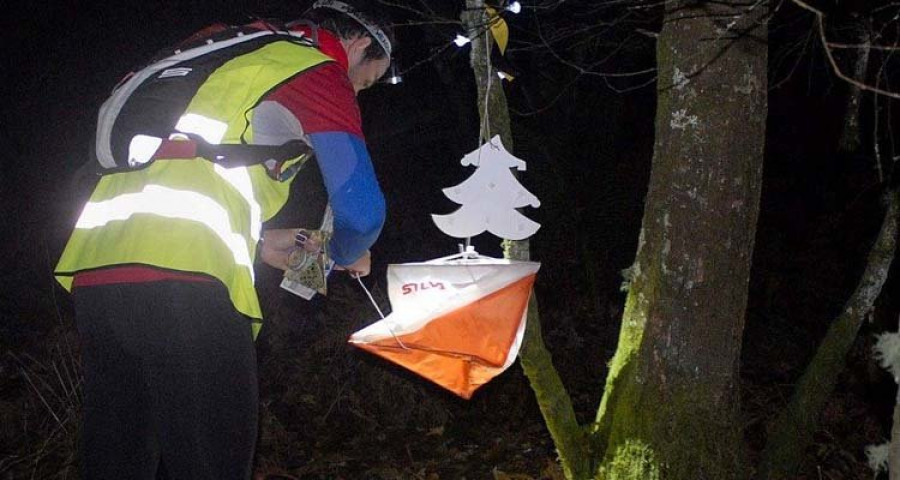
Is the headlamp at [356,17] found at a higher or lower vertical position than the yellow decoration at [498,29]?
lower

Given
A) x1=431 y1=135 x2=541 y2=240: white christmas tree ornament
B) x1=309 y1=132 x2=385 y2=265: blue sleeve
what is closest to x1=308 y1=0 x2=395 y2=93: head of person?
x1=309 y1=132 x2=385 y2=265: blue sleeve

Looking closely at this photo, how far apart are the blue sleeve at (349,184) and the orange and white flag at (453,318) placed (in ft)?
1.56

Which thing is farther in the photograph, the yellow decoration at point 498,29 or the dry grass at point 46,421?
the dry grass at point 46,421

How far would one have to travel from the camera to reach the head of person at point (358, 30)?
7.12 feet

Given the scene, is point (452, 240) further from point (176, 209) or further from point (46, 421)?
point (176, 209)

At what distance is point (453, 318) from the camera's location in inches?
93.4

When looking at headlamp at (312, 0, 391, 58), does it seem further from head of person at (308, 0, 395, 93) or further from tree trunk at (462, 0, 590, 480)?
tree trunk at (462, 0, 590, 480)

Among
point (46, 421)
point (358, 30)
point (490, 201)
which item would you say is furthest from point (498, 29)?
point (46, 421)

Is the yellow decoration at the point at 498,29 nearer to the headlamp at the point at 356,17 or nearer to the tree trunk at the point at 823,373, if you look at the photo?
the headlamp at the point at 356,17

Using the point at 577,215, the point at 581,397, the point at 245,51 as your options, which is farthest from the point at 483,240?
the point at 245,51

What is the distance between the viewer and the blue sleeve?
1.85 m

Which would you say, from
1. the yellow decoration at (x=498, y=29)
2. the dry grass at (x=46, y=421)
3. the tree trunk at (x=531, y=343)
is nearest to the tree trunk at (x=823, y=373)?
the tree trunk at (x=531, y=343)

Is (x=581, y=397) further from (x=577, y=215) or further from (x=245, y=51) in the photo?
(x=245, y=51)

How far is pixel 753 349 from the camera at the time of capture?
773 cm
